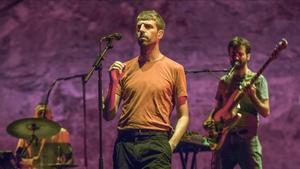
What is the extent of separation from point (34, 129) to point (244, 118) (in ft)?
10.0

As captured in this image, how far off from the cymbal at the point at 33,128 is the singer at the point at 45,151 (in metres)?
0.19

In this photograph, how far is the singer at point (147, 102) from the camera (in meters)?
4.55

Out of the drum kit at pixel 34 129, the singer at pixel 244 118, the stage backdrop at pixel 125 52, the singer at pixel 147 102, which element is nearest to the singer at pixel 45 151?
the drum kit at pixel 34 129

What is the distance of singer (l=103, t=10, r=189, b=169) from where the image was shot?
4547mm

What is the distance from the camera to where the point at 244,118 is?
227 inches

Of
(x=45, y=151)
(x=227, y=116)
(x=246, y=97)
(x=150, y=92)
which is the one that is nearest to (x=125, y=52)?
(x=45, y=151)

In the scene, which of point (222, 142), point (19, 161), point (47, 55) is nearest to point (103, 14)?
point (47, 55)

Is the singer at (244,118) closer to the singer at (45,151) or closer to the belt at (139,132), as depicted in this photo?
the belt at (139,132)

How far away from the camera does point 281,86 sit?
8.45m

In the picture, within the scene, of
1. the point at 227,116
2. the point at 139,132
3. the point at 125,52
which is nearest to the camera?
the point at 139,132

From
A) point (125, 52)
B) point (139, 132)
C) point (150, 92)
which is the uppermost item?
point (125, 52)

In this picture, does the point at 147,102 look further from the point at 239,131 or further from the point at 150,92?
the point at 239,131

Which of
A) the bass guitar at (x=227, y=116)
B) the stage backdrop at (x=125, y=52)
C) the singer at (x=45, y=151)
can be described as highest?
the stage backdrop at (x=125, y=52)

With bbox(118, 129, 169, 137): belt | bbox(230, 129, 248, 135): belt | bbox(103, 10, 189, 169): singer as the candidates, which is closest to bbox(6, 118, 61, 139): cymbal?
bbox(230, 129, 248, 135): belt
